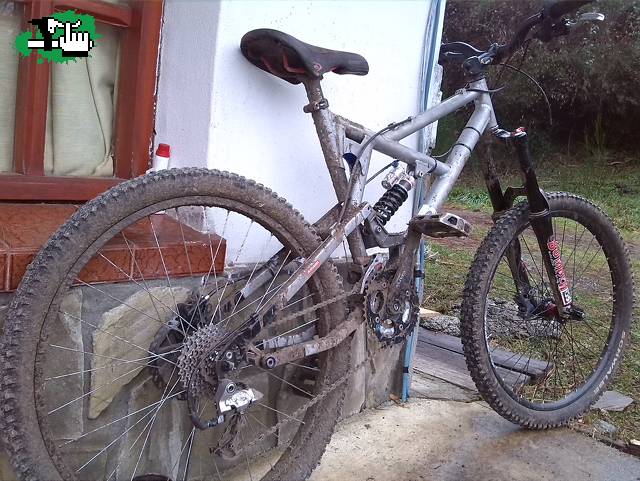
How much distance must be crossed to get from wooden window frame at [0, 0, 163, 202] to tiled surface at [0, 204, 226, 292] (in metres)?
0.06

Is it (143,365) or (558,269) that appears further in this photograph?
(558,269)

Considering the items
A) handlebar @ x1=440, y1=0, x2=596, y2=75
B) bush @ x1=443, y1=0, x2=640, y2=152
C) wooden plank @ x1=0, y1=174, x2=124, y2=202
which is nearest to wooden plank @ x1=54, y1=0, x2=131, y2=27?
wooden plank @ x1=0, y1=174, x2=124, y2=202

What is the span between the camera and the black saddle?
1.88 metres

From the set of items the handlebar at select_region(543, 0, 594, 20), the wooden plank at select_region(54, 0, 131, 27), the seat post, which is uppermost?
the handlebar at select_region(543, 0, 594, 20)

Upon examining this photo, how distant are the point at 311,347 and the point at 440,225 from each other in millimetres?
602

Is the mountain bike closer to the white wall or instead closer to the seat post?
the seat post

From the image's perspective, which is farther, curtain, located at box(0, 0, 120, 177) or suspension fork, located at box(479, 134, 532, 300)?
suspension fork, located at box(479, 134, 532, 300)

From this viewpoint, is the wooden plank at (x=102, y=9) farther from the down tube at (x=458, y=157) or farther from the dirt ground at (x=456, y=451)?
the dirt ground at (x=456, y=451)

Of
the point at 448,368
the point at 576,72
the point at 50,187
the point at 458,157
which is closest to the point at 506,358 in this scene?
the point at 448,368

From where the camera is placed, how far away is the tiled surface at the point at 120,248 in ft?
5.34

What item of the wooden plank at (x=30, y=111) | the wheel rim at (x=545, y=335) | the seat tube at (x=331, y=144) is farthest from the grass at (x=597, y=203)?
the wooden plank at (x=30, y=111)

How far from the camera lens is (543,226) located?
2500mm

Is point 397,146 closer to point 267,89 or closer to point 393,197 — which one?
point 393,197

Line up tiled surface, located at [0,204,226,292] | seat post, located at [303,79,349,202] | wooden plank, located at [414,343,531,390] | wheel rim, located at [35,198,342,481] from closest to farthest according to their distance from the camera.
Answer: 1. tiled surface, located at [0,204,226,292]
2. wheel rim, located at [35,198,342,481]
3. seat post, located at [303,79,349,202]
4. wooden plank, located at [414,343,531,390]
